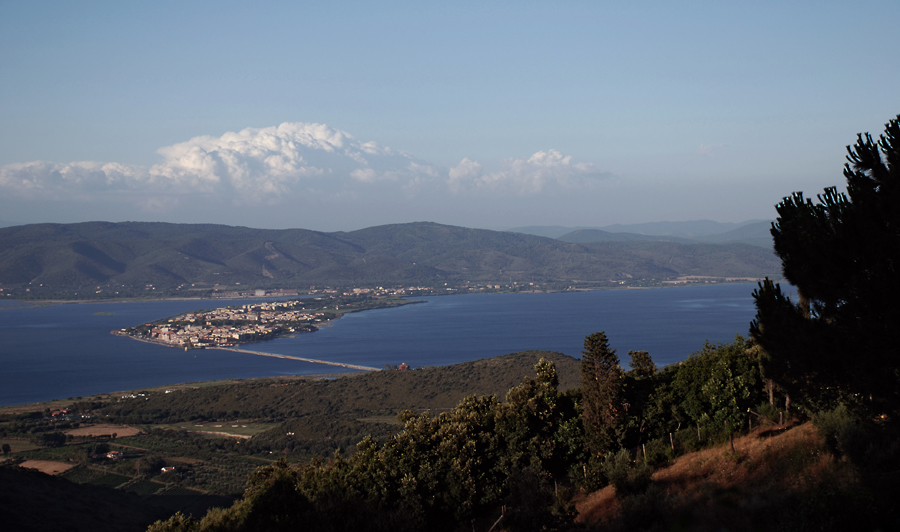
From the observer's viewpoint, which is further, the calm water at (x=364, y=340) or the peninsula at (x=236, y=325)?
the peninsula at (x=236, y=325)

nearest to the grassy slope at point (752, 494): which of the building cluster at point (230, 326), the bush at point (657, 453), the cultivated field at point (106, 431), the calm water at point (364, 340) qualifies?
the bush at point (657, 453)

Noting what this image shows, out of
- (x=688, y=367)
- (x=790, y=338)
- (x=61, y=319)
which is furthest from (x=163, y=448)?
(x=61, y=319)

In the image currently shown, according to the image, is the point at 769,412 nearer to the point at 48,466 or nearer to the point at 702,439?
the point at 702,439

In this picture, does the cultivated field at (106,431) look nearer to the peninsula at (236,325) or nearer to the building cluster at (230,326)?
the peninsula at (236,325)

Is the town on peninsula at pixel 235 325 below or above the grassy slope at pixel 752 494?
below

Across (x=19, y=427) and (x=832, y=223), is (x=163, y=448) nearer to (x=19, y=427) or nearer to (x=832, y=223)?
(x=19, y=427)

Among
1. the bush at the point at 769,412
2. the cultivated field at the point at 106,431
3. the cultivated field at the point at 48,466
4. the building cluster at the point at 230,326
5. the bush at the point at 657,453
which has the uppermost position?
the bush at the point at 769,412

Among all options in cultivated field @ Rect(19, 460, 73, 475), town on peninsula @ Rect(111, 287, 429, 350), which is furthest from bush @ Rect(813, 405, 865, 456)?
town on peninsula @ Rect(111, 287, 429, 350)
